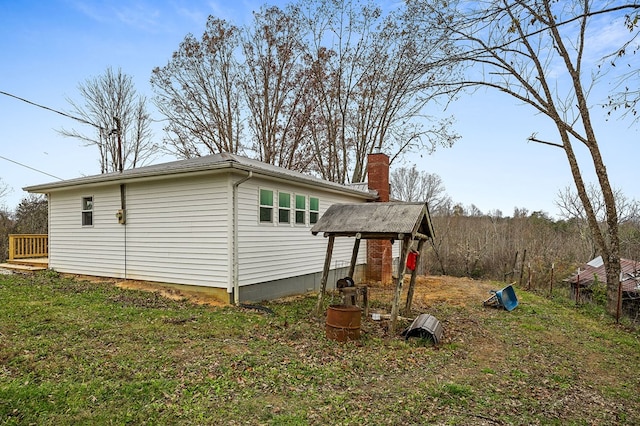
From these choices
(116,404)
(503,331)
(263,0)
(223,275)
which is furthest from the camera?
(263,0)

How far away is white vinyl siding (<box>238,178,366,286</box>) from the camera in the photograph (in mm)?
8422

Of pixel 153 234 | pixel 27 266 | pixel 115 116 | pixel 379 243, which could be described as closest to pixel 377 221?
pixel 153 234

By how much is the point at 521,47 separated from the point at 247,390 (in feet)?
36.1

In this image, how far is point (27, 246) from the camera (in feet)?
45.7

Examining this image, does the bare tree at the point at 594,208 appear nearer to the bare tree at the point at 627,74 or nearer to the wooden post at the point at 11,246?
the bare tree at the point at 627,74

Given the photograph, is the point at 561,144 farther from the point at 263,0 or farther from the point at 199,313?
the point at 263,0

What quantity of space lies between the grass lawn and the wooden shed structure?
1.45m

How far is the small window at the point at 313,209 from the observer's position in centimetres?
1109

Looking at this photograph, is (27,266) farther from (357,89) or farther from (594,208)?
(594,208)

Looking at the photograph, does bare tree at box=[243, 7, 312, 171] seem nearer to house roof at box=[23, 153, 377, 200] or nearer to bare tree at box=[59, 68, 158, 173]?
bare tree at box=[59, 68, 158, 173]

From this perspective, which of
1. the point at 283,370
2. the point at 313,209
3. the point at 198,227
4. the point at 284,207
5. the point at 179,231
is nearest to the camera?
the point at 283,370

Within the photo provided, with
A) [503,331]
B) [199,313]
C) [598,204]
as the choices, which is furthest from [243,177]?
[598,204]

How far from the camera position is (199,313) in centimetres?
721

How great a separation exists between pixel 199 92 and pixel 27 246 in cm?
1202
